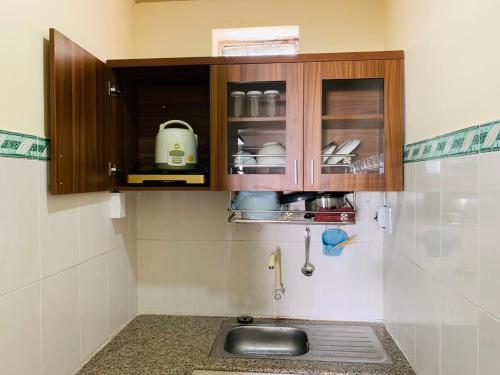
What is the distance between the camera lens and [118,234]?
62.1 inches

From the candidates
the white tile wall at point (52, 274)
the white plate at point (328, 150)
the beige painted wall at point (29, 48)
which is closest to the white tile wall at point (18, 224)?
the white tile wall at point (52, 274)

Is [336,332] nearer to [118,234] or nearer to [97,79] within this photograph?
[118,234]

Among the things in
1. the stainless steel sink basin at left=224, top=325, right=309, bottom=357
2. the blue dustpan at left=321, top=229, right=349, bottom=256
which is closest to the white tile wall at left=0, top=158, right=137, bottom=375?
the stainless steel sink basin at left=224, top=325, right=309, bottom=357

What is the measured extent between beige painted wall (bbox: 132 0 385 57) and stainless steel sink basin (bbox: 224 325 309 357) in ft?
4.48

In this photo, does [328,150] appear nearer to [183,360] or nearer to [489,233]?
[489,233]

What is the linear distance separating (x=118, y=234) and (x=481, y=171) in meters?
1.40

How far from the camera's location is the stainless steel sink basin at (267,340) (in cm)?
161

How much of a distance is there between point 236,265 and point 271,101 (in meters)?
0.83

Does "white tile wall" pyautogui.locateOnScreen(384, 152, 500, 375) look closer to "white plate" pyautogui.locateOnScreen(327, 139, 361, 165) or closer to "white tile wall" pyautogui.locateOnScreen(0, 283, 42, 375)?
"white plate" pyautogui.locateOnScreen(327, 139, 361, 165)

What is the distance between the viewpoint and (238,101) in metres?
1.44

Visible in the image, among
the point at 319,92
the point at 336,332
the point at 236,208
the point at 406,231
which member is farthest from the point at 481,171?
the point at 336,332

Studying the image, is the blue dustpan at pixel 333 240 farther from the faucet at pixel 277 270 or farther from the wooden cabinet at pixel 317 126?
the wooden cabinet at pixel 317 126

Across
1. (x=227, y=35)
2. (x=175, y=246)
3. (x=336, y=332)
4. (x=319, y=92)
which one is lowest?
(x=336, y=332)

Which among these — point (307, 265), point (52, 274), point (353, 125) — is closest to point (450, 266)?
point (353, 125)
